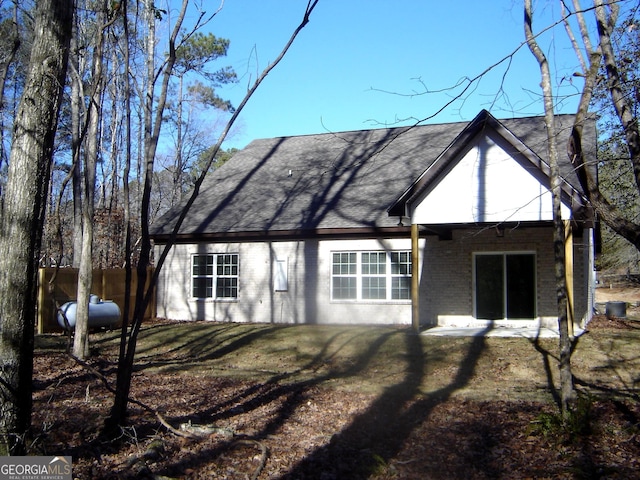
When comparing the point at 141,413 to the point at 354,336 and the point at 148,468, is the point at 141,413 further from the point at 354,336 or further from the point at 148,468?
the point at 354,336

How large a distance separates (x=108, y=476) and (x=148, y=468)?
42 centimetres

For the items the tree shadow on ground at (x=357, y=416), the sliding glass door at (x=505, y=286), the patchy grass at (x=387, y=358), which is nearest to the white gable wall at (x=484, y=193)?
the sliding glass door at (x=505, y=286)

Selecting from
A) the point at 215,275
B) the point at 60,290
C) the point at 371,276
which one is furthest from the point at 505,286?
the point at 60,290

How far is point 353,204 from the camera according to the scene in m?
18.6

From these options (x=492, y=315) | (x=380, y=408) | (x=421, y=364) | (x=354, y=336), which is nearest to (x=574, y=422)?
(x=380, y=408)

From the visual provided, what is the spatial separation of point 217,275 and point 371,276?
5.35 metres

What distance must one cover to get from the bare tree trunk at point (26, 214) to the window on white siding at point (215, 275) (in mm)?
13624

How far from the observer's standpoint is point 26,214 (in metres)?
5.60

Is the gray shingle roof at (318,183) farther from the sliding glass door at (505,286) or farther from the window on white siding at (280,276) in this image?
the sliding glass door at (505,286)

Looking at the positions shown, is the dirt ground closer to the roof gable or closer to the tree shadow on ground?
the tree shadow on ground

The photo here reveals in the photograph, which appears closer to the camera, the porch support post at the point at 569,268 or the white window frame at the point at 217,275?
the porch support post at the point at 569,268

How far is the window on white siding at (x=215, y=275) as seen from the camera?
63.7 feet

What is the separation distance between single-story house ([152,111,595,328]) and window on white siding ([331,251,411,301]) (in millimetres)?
32

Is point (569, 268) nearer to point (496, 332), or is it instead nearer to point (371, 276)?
point (496, 332)
